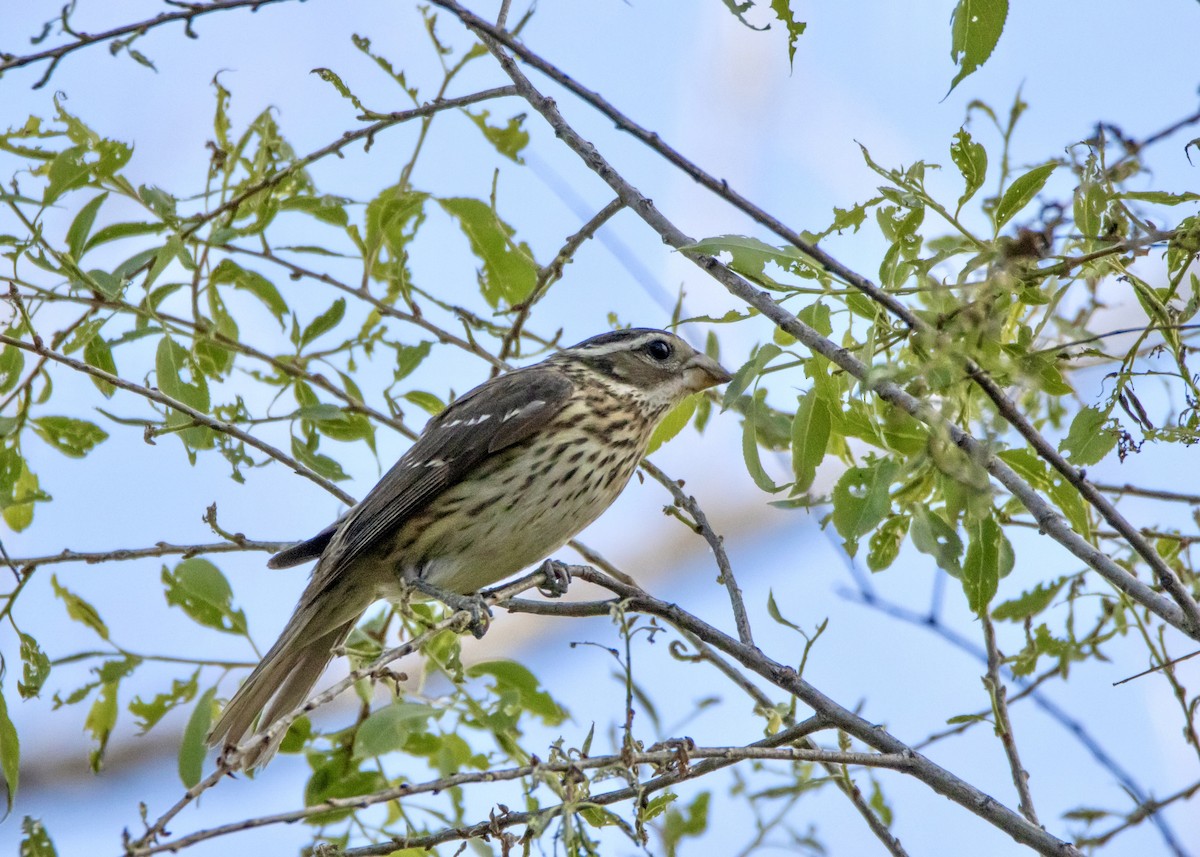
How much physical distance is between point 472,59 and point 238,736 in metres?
3.01

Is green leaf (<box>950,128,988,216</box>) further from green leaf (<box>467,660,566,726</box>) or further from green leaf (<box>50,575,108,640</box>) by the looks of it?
green leaf (<box>50,575,108,640</box>)

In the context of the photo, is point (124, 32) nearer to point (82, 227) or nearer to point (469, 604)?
point (82, 227)

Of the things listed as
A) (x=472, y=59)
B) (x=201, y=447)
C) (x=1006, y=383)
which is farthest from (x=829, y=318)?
(x=201, y=447)

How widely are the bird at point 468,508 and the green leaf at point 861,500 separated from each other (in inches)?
94.6

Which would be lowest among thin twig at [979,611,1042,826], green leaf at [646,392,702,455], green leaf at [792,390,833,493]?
thin twig at [979,611,1042,826]

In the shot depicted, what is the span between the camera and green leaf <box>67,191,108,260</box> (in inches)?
173

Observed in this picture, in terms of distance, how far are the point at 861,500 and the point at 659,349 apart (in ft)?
11.1

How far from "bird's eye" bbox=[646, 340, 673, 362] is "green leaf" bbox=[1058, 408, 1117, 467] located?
3.40 meters

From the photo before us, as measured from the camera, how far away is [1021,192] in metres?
3.40

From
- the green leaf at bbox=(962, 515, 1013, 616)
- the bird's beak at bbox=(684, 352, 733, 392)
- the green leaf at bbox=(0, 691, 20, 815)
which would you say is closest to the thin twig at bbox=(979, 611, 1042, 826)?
the green leaf at bbox=(962, 515, 1013, 616)

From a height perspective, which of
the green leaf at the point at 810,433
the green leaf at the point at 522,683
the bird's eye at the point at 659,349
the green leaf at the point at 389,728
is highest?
the bird's eye at the point at 659,349

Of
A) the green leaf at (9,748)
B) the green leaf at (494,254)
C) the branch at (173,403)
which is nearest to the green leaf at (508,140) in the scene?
the green leaf at (494,254)

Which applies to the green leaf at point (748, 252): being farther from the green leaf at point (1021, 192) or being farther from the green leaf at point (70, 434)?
the green leaf at point (70, 434)

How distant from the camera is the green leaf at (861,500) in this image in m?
3.40
